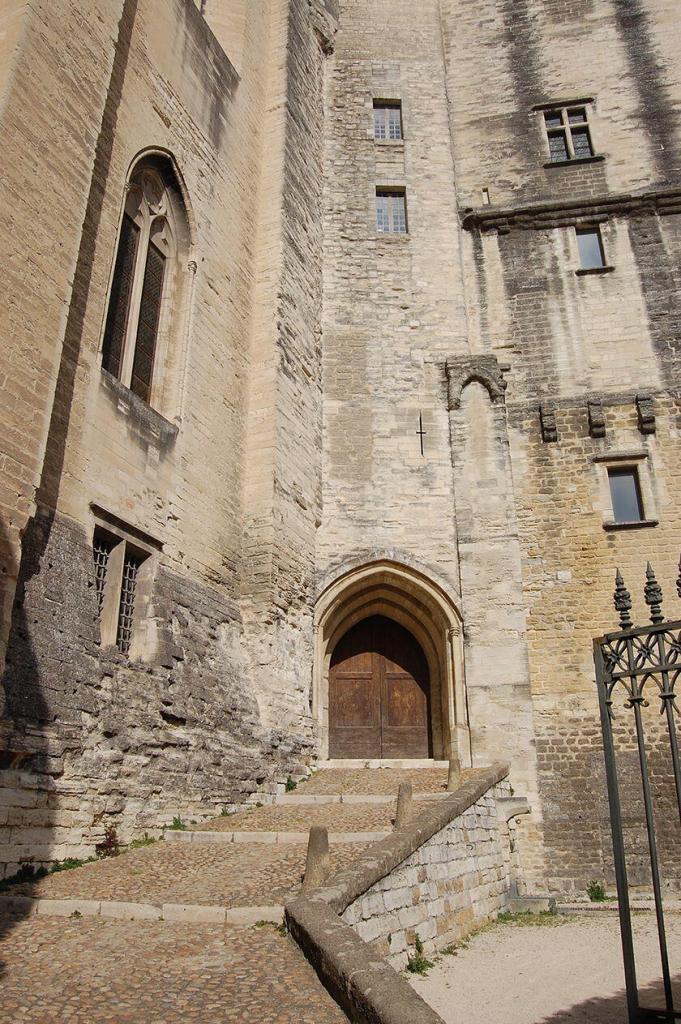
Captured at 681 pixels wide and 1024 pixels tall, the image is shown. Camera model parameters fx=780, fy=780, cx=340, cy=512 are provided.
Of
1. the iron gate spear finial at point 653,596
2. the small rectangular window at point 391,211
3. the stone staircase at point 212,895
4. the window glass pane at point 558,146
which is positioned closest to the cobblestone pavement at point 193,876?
the stone staircase at point 212,895

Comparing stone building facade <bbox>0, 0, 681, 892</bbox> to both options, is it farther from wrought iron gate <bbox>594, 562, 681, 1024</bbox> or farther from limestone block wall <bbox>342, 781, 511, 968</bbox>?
wrought iron gate <bbox>594, 562, 681, 1024</bbox>

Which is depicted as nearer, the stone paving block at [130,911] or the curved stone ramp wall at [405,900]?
the curved stone ramp wall at [405,900]

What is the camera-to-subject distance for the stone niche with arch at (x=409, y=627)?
428 inches

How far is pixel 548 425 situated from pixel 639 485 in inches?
65.8

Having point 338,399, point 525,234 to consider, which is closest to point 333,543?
point 338,399

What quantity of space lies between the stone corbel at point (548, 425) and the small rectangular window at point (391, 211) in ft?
15.1

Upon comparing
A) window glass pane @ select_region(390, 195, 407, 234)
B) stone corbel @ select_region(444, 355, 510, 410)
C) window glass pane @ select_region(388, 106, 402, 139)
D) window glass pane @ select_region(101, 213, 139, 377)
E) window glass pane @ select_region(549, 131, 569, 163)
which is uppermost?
window glass pane @ select_region(388, 106, 402, 139)

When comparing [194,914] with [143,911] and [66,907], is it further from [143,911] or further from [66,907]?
[66,907]

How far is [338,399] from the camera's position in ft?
42.1

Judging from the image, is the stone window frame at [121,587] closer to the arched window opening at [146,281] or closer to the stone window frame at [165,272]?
the stone window frame at [165,272]

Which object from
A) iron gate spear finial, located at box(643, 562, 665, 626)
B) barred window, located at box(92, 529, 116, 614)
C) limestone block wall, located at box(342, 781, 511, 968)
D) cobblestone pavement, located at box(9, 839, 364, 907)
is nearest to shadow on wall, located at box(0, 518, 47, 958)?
cobblestone pavement, located at box(9, 839, 364, 907)

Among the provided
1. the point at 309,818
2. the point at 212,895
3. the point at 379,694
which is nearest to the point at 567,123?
the point at 379,694

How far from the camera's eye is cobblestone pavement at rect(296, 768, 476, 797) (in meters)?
8.80

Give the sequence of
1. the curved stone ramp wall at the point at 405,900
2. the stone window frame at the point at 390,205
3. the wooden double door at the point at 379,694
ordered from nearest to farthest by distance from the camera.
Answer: the curved stone ramp wall at the point at 405,900 < the wooden double door at the point at 379,694 < the stone window frame at the point at 390,205
